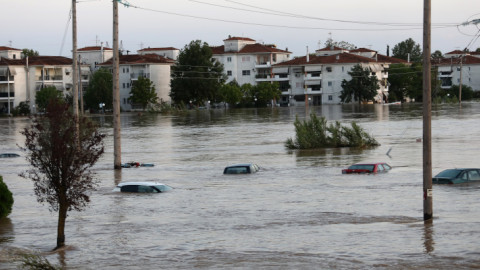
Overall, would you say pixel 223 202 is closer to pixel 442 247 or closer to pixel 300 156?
pixel 442 247

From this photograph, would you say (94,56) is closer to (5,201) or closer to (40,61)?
(40,61)

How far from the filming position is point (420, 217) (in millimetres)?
29422

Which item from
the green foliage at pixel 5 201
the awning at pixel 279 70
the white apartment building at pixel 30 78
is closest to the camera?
the green foliage at pixel 5 201

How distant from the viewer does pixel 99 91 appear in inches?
5704

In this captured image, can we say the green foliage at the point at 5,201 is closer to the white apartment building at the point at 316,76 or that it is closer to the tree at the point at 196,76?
the tree at the point at 196,76

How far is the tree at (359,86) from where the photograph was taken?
16550 cm

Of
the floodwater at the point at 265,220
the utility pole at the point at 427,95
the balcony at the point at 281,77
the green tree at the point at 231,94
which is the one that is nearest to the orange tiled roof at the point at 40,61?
the green tree at the point at 231,94

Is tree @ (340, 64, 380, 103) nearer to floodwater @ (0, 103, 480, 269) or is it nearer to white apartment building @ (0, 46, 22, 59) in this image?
white apartment building @ (0, 46, 22, 59)

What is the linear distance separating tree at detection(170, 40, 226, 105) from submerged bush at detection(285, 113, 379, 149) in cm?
9428

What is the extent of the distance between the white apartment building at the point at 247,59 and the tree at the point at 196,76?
12.8m

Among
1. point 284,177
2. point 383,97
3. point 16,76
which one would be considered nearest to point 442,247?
point 284,177

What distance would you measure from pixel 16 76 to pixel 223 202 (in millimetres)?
120861

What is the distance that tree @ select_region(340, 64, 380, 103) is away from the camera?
166 meters

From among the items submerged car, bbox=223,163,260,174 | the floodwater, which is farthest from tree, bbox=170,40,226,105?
submerged car, bbox=223,163,260,174
